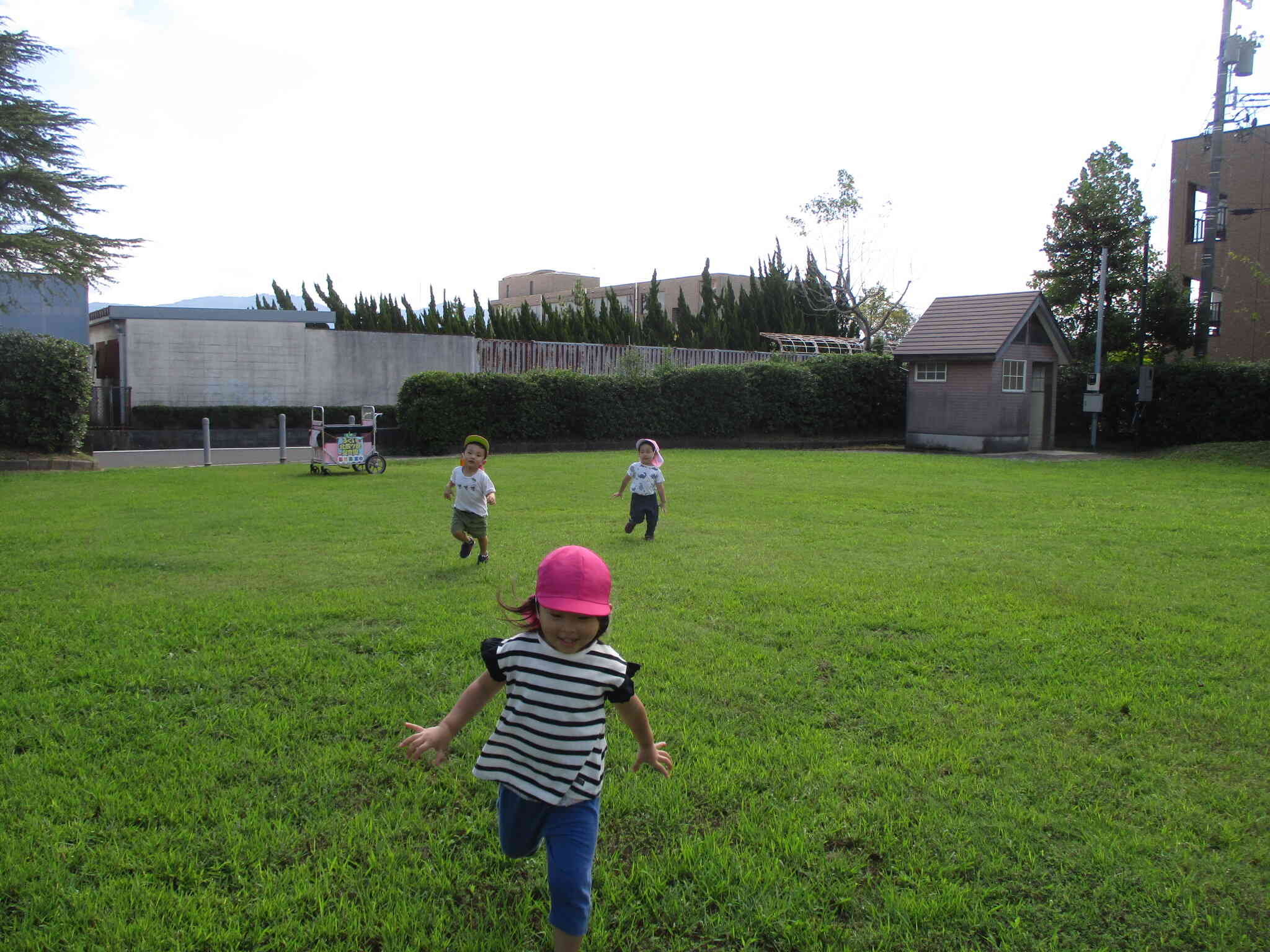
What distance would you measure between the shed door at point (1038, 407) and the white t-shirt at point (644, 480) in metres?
19.5

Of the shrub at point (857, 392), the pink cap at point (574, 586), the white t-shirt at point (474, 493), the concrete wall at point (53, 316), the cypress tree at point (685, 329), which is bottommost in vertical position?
the white t-shirt at point (474, 493)

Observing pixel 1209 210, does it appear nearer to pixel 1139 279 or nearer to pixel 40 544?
pixel 1139 279

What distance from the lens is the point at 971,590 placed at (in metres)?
7.32

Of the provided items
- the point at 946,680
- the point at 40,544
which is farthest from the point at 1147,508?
the point at 40,544

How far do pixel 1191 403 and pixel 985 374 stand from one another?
17.9 ft

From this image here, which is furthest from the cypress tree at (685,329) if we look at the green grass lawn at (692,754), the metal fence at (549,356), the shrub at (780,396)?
the green grass lawn at (692,754)

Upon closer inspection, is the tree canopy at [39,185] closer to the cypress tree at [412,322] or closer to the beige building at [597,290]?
the cypress tree at [412,322]

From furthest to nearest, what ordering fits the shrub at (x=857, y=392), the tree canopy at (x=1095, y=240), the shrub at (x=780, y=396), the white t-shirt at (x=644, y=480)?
the tree canopy at (x=1095, y=240) → the shrub at (x=857, y=392) → the shrub at (x=780, y=396) → the white t-shirt at (x=644, y=480)

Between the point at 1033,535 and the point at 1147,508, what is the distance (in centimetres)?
346

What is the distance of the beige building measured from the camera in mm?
55656

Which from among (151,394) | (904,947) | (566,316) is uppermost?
(566,316)

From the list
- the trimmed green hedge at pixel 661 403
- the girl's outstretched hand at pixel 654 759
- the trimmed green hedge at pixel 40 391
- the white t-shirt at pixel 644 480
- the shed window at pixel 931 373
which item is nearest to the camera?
the girl's outstretched hand at pixel 654 759

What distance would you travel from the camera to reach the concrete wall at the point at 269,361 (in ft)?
80.3

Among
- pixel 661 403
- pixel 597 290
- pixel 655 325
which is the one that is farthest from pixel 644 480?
pixel 597 290
